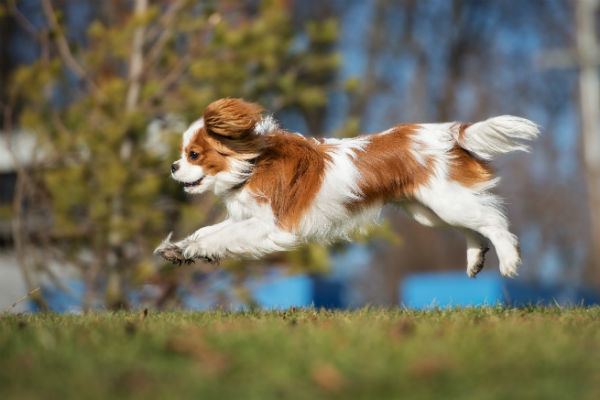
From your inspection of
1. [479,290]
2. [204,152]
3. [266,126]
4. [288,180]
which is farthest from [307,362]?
[479,290]

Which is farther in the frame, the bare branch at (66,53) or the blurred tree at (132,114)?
the bare branch at (66,53)

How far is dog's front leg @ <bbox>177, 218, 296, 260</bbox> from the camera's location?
5.54m

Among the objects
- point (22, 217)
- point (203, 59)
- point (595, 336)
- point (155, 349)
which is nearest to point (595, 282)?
point (203, 59)

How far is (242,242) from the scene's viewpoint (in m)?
5.54

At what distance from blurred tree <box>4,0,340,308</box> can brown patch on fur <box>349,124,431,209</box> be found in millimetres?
4177

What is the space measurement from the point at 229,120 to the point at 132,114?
15.2 ft

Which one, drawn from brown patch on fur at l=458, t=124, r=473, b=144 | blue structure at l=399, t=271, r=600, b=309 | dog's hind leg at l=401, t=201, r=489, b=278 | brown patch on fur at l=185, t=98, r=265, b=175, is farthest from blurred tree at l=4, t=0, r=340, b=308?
brown patch on fur at l=458, t=124, r=473, b=144

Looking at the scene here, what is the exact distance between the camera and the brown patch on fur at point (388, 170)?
224 inches

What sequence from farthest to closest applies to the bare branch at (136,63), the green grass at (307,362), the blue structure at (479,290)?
1. the blue structure at (479,290)
2. the bare branch at (136,63)
3. the green grass at (307,362)

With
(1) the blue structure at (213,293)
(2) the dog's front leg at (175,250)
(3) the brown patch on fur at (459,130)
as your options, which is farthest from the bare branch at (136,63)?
(3) the brown patch on fur at (459,130)

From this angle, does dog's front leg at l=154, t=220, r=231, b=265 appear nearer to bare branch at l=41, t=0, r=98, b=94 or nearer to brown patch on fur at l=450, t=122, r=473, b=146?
Answer: brown patch on fur at l=450, t=122, r=473, b=146

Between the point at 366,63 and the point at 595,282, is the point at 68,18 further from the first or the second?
the point at 595,282

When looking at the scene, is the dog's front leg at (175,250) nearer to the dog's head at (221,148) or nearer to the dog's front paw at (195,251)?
the dog's front paw at (195,251)

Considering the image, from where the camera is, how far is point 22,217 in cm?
1007
